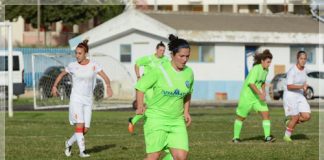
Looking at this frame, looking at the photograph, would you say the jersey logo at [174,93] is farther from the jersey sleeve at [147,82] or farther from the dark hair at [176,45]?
the dark hair at [176,45]

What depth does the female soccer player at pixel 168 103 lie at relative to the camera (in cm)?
1274

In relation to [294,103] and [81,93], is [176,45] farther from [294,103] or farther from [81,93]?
[294,103]

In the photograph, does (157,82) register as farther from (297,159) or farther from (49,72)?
(49,72)

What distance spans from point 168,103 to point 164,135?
43 centimetres

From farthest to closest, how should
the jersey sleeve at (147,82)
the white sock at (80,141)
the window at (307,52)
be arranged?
the window at (307,52) < the white sock at (80,141) < the jersey sleeve at (147,82)

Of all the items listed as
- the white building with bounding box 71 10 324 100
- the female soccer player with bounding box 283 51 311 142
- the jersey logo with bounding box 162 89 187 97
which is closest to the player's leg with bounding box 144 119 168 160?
the jersey logo with bounding box 162 89 187 97

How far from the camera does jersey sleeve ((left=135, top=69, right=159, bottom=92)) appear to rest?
1286cm

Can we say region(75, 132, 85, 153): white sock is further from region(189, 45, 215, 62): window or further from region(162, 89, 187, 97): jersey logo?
region(189, 45, 215, 62): window

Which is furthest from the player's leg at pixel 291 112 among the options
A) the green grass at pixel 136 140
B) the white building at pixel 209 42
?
the white building at pixel 209 42

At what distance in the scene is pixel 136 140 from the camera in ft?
71.1

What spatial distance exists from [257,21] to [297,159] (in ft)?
135

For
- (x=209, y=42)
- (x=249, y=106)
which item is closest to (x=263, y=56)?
(x=249, y=106)

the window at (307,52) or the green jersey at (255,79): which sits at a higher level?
the window at (307,52)

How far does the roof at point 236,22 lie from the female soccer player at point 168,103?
130ft
